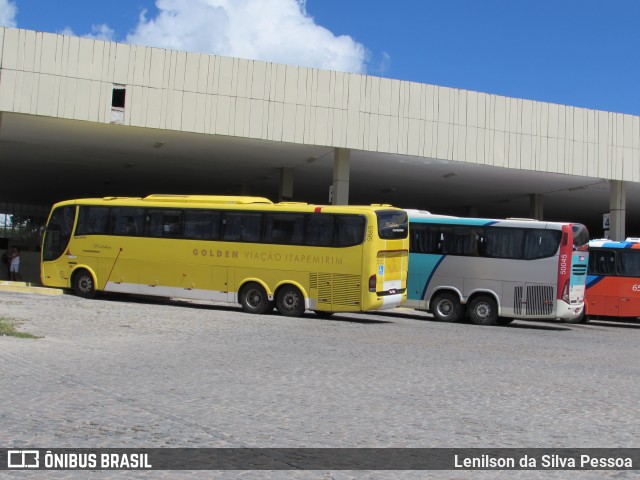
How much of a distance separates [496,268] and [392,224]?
397 cm

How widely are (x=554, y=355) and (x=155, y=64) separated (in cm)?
1708

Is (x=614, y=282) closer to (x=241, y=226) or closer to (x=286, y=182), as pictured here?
(x=241, y=226)

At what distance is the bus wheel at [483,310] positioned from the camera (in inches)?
864

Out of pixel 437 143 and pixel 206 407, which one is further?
pixel 437 143

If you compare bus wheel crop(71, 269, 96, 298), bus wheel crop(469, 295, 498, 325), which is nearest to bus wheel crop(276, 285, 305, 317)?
bus wheel crop(469, 295, 498, 325)

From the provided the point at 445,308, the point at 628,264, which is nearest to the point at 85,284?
the point at 445,308

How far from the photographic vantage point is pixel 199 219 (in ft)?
71.8

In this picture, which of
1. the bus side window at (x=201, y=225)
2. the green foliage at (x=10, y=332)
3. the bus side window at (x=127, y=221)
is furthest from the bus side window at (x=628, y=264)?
the green foliage at (x=10, y=332)

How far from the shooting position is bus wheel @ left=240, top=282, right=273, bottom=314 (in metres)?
20.8

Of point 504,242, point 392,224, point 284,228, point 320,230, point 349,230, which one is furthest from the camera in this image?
point 504,242

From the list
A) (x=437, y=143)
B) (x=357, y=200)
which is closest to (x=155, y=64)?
(x=437, y=143)

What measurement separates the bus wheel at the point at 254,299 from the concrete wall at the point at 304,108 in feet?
23.2

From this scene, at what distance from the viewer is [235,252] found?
835 inches

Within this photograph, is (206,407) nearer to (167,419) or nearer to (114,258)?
(167,419)
